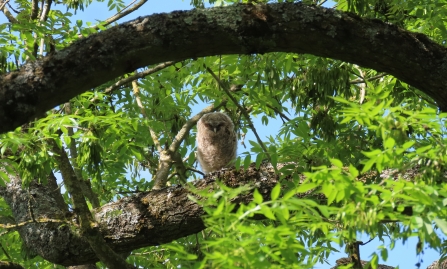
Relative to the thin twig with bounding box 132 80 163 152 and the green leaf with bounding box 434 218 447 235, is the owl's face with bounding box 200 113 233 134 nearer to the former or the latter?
the thin twig with bounding box 132 80 163 152

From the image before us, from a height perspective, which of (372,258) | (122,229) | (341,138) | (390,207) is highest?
(341,138)

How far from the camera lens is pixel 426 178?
280cm

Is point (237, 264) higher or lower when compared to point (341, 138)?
lower

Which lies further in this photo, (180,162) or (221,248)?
(180,162)

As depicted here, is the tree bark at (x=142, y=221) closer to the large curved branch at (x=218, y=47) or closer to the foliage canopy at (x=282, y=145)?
the foliage canopy at (x=282, y=145)

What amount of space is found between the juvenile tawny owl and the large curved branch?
5085 millimetres

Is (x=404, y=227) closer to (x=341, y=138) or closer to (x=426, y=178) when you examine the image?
(x=426, y=178)

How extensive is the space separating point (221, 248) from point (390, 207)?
718 millimetres

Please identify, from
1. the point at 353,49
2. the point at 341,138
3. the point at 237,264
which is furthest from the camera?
the point at 341,138

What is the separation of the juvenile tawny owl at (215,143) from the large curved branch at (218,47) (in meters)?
5.08

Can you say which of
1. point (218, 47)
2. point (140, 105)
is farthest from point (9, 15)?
point (218, 47)

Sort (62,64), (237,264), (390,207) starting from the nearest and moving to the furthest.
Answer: (237,264) → (390,207) → (62,64)

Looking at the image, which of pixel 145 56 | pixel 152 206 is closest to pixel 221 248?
pixel 145 56

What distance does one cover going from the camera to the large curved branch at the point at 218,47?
3070 millimetres
